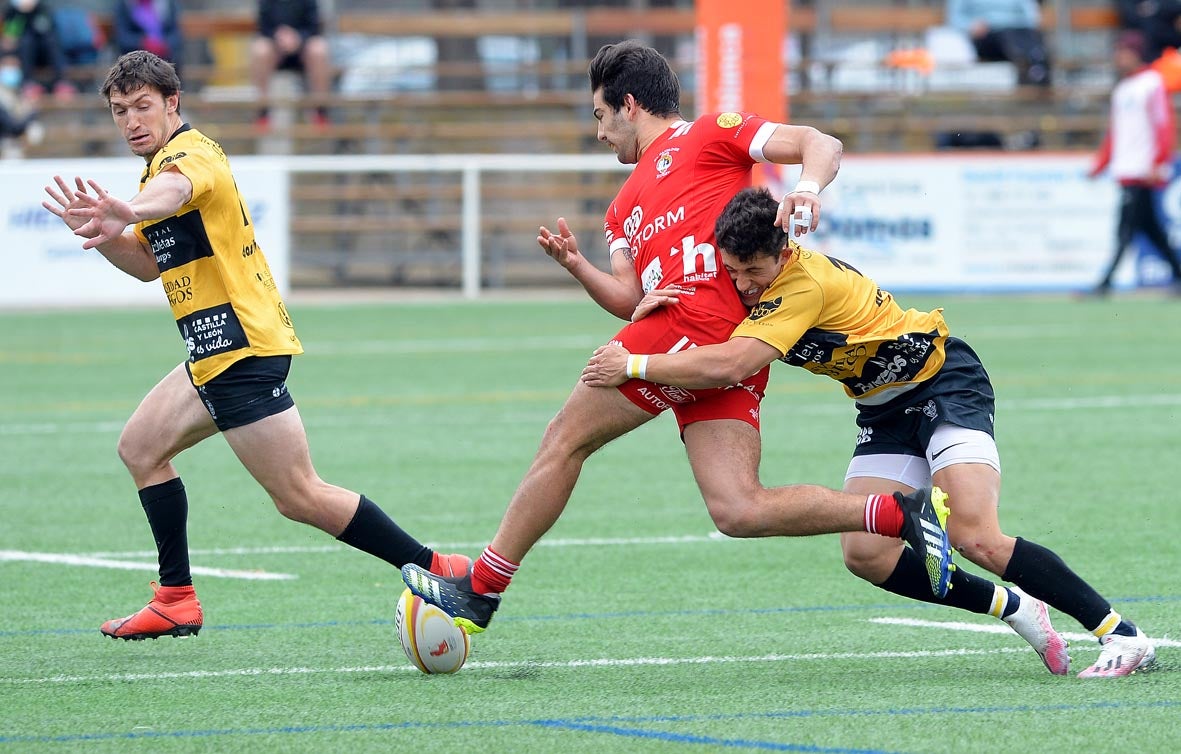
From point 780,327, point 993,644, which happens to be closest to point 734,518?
point 780,327

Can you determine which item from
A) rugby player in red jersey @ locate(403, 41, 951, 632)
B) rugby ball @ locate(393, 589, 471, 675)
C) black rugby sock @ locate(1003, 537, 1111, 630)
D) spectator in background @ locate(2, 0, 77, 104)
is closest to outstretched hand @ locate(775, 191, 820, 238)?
rugby player in red jersey @ locate(403, 41, 951, 632)

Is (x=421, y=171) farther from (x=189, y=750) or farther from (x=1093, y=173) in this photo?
(x=189, y=750)

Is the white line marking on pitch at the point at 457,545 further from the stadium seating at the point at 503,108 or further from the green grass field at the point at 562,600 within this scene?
the stadium seating at the point at 503,108

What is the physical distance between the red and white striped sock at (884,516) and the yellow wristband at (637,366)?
821 millimetres

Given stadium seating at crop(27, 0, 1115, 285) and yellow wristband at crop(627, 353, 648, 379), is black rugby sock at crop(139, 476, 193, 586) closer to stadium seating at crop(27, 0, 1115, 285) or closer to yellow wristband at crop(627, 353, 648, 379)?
yellow wristband at crop(627, 353, 648, 379)

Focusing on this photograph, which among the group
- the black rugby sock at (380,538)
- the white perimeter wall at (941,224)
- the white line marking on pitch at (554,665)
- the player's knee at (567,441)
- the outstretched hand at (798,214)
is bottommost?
the white perimeter wall at (941,224)

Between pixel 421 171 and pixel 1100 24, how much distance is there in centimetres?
1081

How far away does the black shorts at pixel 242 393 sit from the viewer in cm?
658

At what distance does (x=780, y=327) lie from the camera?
5.95 metres

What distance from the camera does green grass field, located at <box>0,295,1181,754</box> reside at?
17.5ft

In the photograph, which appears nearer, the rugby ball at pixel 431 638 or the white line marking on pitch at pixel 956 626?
the rugby ball at pixel 431 638

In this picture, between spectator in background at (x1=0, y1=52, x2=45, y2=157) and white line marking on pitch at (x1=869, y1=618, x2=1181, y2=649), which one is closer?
white line marking on pitch at (x1=869, y1=618, x2=1181, y2=649)

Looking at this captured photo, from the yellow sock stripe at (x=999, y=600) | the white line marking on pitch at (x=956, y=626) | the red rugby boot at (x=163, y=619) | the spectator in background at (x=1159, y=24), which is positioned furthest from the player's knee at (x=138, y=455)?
the spectator in background at (x=1159, y=24)

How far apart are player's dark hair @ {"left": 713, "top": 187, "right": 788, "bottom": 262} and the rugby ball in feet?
4.92
